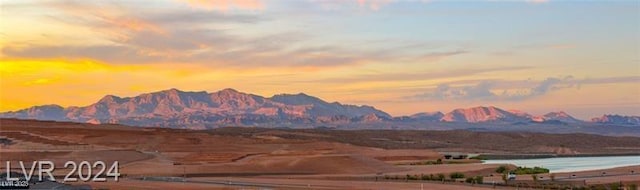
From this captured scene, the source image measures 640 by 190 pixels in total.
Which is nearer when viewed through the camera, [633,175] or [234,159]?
[633,175]

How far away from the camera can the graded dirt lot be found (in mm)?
58188

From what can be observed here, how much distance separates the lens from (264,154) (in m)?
97.8

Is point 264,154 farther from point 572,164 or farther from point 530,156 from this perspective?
point 530,156

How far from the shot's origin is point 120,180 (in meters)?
56.3

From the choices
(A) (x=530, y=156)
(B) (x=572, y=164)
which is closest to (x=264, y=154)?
(B) (x=572, y=164)

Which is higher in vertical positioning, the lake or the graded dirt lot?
the graded dirt lot

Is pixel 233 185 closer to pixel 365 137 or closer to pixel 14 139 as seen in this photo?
pixel 14 139

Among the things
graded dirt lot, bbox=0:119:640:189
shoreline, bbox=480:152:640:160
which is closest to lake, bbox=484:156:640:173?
graded dirt lot, bbox=0:119:640:189

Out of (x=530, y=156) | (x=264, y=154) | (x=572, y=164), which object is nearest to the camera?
(x=572, y=164)

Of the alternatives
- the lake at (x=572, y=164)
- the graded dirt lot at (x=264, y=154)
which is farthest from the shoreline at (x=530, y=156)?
the lake at (x=572, y=164)

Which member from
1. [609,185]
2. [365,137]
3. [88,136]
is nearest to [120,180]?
[609,185]

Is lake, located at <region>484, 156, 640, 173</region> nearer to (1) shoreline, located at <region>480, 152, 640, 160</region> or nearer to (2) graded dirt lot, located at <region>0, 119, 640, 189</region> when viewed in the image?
(2) graded dirt lot, located at <region>0, 119, 640, 189</region>

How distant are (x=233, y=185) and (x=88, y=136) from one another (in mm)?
71126

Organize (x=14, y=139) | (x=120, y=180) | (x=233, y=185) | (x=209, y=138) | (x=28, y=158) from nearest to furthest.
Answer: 1. (x=233, y=185)
2. (x=120, y=180)
3. (x=28, y=158)
4. (x=14, y=139)
5. (x=209, y=138)
